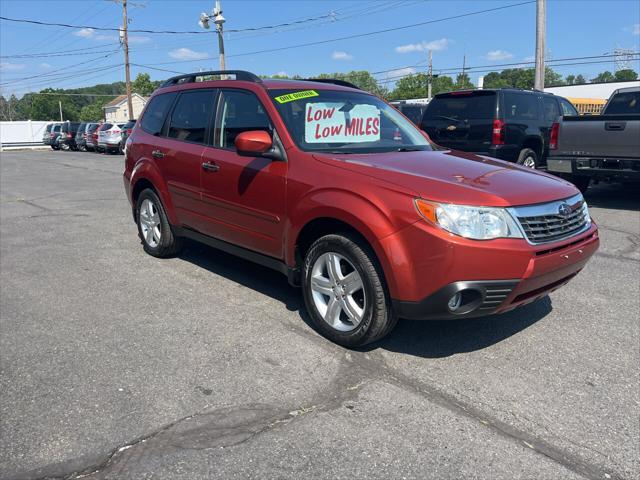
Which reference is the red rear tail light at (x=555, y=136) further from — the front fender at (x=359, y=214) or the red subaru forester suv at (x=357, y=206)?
the front fender at (x=359, y=214)

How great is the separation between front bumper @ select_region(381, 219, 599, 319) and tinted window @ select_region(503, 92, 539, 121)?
722 centimetres

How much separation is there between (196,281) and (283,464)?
3.02m

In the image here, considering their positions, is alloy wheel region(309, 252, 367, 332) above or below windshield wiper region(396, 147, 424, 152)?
below

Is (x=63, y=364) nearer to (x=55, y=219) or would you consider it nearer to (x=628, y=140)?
(x=55, y=219)

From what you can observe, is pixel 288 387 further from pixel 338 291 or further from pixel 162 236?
pixel 162 236

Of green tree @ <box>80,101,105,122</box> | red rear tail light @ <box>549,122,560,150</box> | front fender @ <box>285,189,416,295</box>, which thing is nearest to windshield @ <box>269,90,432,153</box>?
front fender @ <box>285,189,416,295</box>

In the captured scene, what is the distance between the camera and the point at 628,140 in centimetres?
826

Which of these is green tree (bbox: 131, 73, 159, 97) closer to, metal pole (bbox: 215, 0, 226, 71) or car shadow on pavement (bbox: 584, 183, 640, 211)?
metal pole (bbox: 215, 0, 226, 71)

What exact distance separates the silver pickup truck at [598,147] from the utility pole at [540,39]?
29.4 ft

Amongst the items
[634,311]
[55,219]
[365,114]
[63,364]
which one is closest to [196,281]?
[63,364]

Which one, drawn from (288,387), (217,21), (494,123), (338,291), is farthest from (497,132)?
(217,21)

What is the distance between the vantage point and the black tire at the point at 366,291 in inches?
137

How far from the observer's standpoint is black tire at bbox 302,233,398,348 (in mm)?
3488

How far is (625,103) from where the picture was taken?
10477mm
